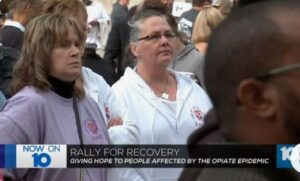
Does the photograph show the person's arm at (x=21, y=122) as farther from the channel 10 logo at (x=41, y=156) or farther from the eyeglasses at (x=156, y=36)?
the eyeglasses at (x=156, y=36)

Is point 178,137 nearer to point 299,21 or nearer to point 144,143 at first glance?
point 144,143

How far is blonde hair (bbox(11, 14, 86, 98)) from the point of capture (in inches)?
139

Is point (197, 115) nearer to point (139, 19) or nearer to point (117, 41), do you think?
point (139, 19)

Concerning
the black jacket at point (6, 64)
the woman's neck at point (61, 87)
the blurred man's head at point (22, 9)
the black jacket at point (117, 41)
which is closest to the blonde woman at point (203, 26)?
the blurred man's head at point (22, 9)

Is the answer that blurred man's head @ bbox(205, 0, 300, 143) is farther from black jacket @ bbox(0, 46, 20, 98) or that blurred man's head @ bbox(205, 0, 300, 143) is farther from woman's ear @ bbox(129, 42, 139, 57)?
black jacket @ bbox(0, 46, 20, 98)

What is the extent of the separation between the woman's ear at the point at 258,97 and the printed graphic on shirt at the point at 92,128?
2157 millimetres

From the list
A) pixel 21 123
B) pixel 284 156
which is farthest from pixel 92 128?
pixel 284 156

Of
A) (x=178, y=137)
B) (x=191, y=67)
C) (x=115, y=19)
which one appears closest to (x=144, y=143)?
(x=178, y=137)

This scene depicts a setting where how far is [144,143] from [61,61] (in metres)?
0.60

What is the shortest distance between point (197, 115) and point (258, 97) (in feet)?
8.32

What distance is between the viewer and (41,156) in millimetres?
3400

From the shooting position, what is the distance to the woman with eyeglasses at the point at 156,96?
3.89m

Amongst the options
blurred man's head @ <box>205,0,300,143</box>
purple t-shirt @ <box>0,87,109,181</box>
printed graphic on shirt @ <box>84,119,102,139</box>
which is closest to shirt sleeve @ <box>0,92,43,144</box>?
purple t-shirt @ <box>0,87,109,181</box>

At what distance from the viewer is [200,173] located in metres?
1.54
